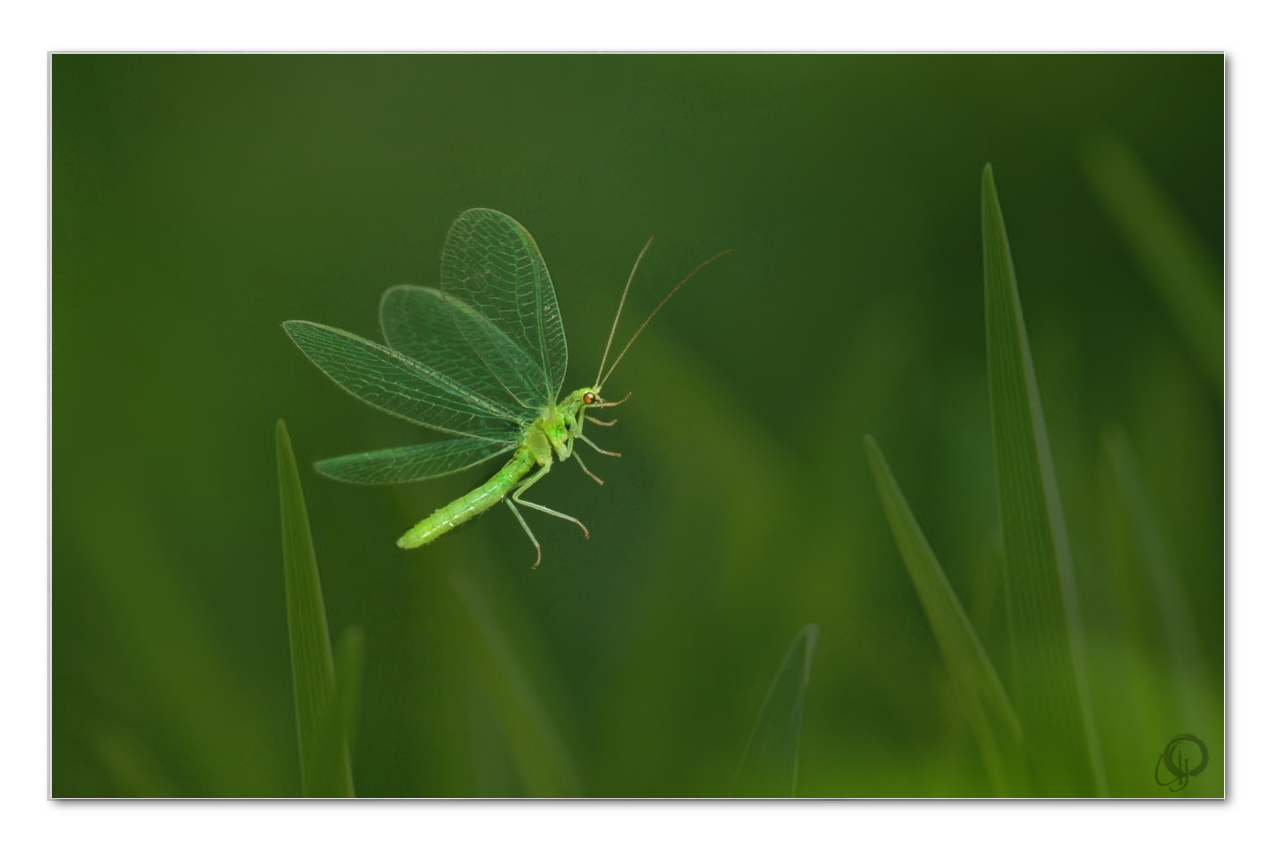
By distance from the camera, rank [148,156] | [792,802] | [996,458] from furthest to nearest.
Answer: [148,156], [792,802], [996,458]

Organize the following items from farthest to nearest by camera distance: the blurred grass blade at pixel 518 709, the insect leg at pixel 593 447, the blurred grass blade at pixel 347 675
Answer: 1. the insect leg at pixel 593 447
2. the blurred grass blade at pixel 518 709
3. the blurred grass blade at pixel 347 675

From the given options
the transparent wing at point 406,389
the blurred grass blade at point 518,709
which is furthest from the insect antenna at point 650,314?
the blurred grass blade at point 518,709

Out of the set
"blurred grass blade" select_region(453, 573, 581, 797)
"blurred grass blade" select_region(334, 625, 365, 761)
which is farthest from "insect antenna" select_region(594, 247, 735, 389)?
"blurred grass blade" select_region(334, 625, 365, 761)

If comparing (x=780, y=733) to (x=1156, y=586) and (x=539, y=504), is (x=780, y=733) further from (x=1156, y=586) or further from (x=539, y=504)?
(x=1156, y=586)

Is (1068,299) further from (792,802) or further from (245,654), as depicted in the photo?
(245,654)

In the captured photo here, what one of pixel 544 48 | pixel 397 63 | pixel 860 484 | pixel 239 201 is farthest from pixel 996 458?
pixel 239 201

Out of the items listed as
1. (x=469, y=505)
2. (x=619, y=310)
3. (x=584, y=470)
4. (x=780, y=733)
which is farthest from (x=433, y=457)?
(x=780, y=733)

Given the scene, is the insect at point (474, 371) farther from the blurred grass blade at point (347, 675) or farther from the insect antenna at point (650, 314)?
the blurred grass blade at point (347, 675)
